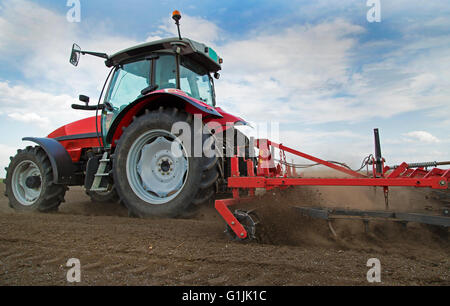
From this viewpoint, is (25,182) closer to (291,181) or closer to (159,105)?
(159,105)

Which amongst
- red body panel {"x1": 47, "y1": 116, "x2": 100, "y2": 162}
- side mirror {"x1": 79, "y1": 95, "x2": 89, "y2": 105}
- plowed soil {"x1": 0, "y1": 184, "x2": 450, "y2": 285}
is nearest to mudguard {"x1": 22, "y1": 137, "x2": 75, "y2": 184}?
red body panel {"x1": 47, "y1": 116, "x2": 100, "y2": 162}

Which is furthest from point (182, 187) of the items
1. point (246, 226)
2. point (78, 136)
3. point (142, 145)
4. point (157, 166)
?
point (78, 136)

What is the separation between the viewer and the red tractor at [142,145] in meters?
2.96

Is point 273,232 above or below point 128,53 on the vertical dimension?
below

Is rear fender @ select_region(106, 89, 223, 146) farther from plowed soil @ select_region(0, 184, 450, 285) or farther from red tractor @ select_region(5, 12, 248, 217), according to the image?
plowed soil @ select_region(0, 184, 450, 285)

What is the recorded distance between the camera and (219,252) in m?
1.87

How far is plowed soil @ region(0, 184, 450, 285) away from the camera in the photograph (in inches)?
58.7

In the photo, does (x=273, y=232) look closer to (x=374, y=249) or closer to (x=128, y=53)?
(x=374, y=249)

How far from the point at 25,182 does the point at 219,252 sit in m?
4.06

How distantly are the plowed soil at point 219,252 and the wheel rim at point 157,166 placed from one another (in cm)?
39

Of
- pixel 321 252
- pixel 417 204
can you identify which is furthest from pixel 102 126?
pixel 417 204

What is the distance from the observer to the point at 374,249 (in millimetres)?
1978

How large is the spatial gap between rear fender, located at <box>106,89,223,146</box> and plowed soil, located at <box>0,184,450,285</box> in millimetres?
1186
